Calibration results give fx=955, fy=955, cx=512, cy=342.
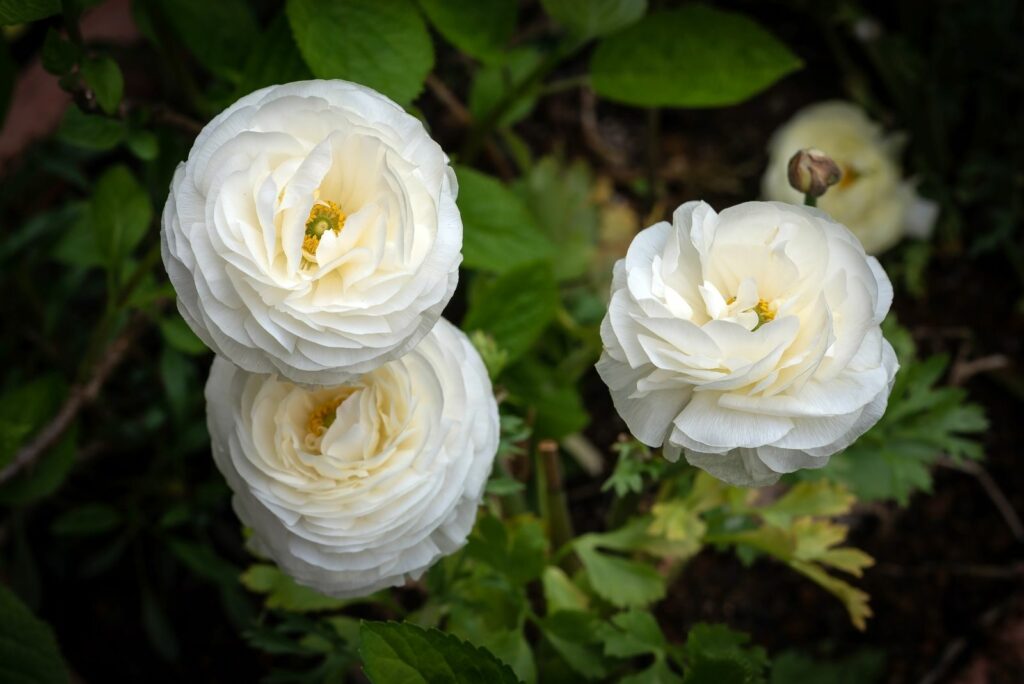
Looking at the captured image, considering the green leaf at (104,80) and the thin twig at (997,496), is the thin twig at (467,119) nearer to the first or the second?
the green leaf at (104,80)

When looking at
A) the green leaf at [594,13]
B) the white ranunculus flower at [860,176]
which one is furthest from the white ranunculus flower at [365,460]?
the white ranunculus flower at [860,176]

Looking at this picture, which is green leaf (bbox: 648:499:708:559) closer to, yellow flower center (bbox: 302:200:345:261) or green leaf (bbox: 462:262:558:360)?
green leaf (bbox: 462:262:558:360)

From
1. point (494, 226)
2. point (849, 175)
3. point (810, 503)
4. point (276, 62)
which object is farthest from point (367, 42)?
point (849, 175)

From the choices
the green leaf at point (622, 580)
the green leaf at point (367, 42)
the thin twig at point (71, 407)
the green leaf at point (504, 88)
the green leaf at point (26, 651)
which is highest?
the green leaf at point (367, 42)

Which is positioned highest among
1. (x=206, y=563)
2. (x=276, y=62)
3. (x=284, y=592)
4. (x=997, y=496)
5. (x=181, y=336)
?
(x=276, y=62)

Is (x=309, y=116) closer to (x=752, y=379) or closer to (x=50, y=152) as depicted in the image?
(x=752, y=379)

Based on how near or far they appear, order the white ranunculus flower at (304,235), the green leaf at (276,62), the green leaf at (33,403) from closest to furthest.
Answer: the white ranunculus flower at (304,235), the green leaf at (276,62), the green leaf at (33,403)

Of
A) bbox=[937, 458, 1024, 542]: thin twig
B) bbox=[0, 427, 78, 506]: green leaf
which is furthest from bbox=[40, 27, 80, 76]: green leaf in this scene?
bbox=[937, 458, 1024, 542]: thin twig

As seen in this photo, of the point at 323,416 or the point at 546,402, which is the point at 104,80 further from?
the point at 546,402
